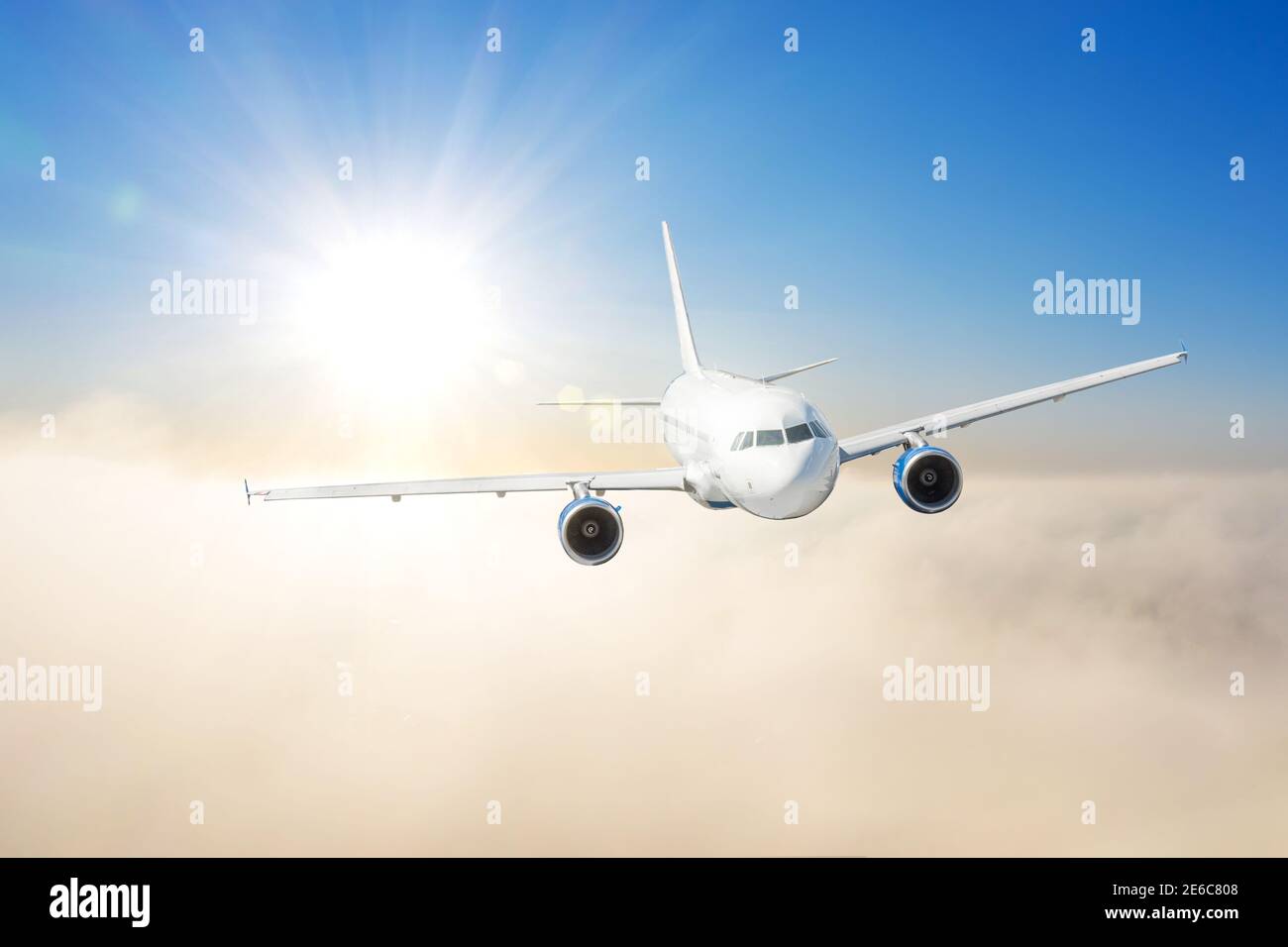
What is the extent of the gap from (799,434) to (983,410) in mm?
8954

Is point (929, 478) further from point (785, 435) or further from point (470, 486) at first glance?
point (470, 486)

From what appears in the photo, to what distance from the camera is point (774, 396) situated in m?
22.3

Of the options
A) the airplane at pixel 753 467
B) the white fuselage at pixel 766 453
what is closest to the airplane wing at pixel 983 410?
the airplane at pixel 753 467

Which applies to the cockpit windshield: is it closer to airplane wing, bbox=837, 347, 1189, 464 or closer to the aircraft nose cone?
the aircraft nose cone

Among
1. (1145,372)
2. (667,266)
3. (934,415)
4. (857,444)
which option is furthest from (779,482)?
(667,266)

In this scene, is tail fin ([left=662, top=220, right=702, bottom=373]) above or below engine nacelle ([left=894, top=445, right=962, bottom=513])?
above

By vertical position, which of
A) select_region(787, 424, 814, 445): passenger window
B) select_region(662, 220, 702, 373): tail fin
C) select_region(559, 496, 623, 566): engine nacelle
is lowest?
select_region(559, 496, 623, 566): engine nacelle

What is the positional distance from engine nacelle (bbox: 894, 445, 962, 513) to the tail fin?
11730mm

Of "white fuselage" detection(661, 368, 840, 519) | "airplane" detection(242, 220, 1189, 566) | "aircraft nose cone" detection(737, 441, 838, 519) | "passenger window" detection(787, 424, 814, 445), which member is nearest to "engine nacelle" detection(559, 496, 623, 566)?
"airplane" detection(242, 220, 1189, 566)

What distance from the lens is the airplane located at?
69.0 ft

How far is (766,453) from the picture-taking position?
21.0 m

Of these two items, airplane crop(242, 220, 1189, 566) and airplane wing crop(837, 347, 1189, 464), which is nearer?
airplane crop(242, 220, 1189, 566)

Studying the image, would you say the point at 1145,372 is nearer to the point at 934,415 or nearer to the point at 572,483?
the point at 934,415
